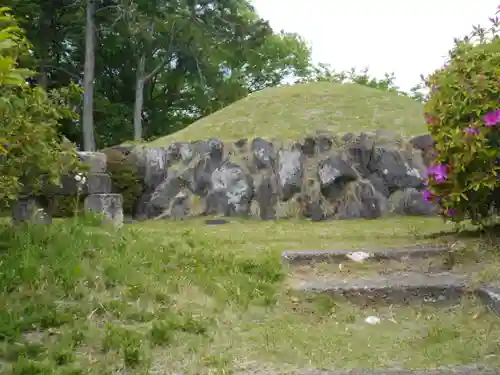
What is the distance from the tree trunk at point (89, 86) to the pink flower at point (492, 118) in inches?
590

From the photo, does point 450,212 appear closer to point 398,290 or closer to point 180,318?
point 398,290

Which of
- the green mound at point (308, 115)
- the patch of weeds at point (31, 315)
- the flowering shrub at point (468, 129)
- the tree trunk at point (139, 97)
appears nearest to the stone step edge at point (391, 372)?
the patch of weeds at point (31, 315)

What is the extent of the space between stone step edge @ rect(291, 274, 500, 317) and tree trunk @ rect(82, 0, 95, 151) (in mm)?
15174

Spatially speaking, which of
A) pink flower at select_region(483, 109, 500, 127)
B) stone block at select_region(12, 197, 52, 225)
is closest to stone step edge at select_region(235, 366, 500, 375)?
pink flower at select_region(483, 109, 500, 127)

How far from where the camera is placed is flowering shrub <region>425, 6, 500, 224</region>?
17.4 feet

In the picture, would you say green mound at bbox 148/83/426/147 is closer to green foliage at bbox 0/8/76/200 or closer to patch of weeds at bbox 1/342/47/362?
green foliage at bbox 0/8/76/200

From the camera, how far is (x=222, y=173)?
11375mm

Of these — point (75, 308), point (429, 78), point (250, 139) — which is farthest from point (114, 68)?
point (75, 308)

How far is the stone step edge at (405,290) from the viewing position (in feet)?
13.8

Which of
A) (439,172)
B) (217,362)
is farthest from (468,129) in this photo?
(217,362)

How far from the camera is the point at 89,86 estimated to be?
1867cm

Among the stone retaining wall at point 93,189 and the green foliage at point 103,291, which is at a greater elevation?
the stone retaining wall at point 93,189

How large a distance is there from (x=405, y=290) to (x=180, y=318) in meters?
1.81

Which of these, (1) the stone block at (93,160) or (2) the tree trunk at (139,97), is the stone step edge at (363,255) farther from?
(2) the tree trunk at (139,97)
